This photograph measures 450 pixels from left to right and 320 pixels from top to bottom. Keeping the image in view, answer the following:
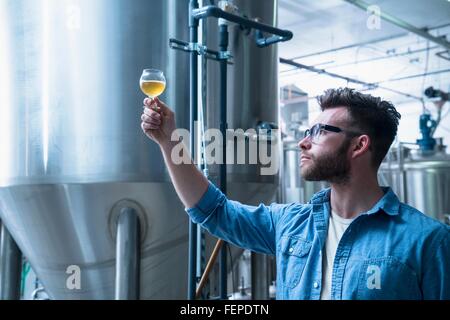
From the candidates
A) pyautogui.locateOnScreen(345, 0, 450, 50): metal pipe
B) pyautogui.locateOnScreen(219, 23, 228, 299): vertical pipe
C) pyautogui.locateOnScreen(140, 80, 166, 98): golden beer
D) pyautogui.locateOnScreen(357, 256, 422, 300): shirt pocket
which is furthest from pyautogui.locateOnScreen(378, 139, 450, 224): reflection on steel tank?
pyautogui.locateOnScreen(140, 80, 166, 98): golden beer

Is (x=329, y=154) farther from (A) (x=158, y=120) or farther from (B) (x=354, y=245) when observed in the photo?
(A) (x=158, y=120)

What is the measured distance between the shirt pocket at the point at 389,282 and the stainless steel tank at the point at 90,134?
90 centimetres

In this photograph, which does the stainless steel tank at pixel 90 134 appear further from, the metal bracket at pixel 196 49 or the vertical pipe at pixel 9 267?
the vertical pipe at pixel 9 267

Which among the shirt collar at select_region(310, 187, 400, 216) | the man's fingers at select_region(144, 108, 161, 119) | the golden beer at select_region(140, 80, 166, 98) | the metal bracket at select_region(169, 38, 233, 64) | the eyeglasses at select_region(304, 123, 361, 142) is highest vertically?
the metal bracket at select_region(169, 38, 233, 64)

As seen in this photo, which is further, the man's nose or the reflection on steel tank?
the reflection on steel tank

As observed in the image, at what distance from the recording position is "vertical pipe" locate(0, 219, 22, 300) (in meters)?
2.18

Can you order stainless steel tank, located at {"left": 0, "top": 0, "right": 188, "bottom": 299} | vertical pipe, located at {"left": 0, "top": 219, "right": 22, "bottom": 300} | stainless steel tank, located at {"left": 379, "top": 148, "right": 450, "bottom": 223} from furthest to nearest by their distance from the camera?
stainless steel tank, located at {"left": 379, "top": 148, "right": 450, "bottom": 223}
vertical pipe, located at {"left": 0, "top": 219, "right": 22, "bottom": 300}
stainless steel tank, located at {"left": 0, "top": 0, "right": 188, "bottom": 299}

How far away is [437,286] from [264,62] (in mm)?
1363

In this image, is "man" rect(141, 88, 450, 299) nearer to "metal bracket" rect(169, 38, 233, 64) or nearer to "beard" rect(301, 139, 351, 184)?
"beard" rect(301, 139, 351, 184)

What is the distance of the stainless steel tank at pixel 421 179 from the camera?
4.67m

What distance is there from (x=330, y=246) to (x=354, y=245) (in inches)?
3.0

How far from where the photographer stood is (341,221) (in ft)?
4.03

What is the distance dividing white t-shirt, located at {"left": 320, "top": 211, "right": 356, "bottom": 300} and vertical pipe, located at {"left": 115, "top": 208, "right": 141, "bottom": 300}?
82 centimetres
